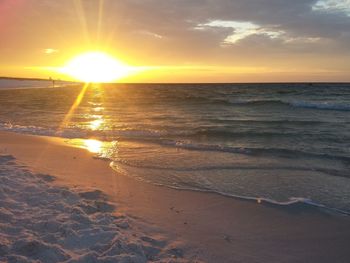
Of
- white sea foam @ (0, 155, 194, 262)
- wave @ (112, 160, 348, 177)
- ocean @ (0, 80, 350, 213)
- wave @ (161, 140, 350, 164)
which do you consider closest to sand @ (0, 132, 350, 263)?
white sea foam @ (0, 155, 194, 262)

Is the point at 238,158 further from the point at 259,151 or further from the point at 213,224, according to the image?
the point at 213,224

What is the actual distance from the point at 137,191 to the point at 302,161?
19.7 feet

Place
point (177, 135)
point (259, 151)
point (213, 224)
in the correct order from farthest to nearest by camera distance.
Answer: point (177, 135)
point (259, 151)
point (213, 224)

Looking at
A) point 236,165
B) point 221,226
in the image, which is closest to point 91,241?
point 221,226

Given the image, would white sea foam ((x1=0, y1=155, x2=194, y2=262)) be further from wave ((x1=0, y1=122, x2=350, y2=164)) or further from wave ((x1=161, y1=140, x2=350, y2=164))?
wave ((x1=0, y1=122, x2=350, y2=164))

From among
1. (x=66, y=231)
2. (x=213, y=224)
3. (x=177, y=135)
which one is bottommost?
(x=177, y=135)

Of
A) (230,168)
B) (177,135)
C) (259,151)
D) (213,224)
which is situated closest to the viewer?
(213,224)

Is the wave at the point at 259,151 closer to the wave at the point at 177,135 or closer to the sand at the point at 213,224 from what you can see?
the wave at the point at 177,135

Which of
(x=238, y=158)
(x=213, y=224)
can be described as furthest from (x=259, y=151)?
(x=213, y=224)

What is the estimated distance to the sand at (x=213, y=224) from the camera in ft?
15.8

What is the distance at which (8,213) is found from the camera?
524 centimetres

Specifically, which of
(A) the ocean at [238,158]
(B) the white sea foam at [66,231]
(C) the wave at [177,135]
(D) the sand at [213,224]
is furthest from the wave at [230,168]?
(B) the white sea foam at [66,231]

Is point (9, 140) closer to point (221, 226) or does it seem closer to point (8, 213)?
point (8, 213)

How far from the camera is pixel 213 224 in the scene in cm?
580
